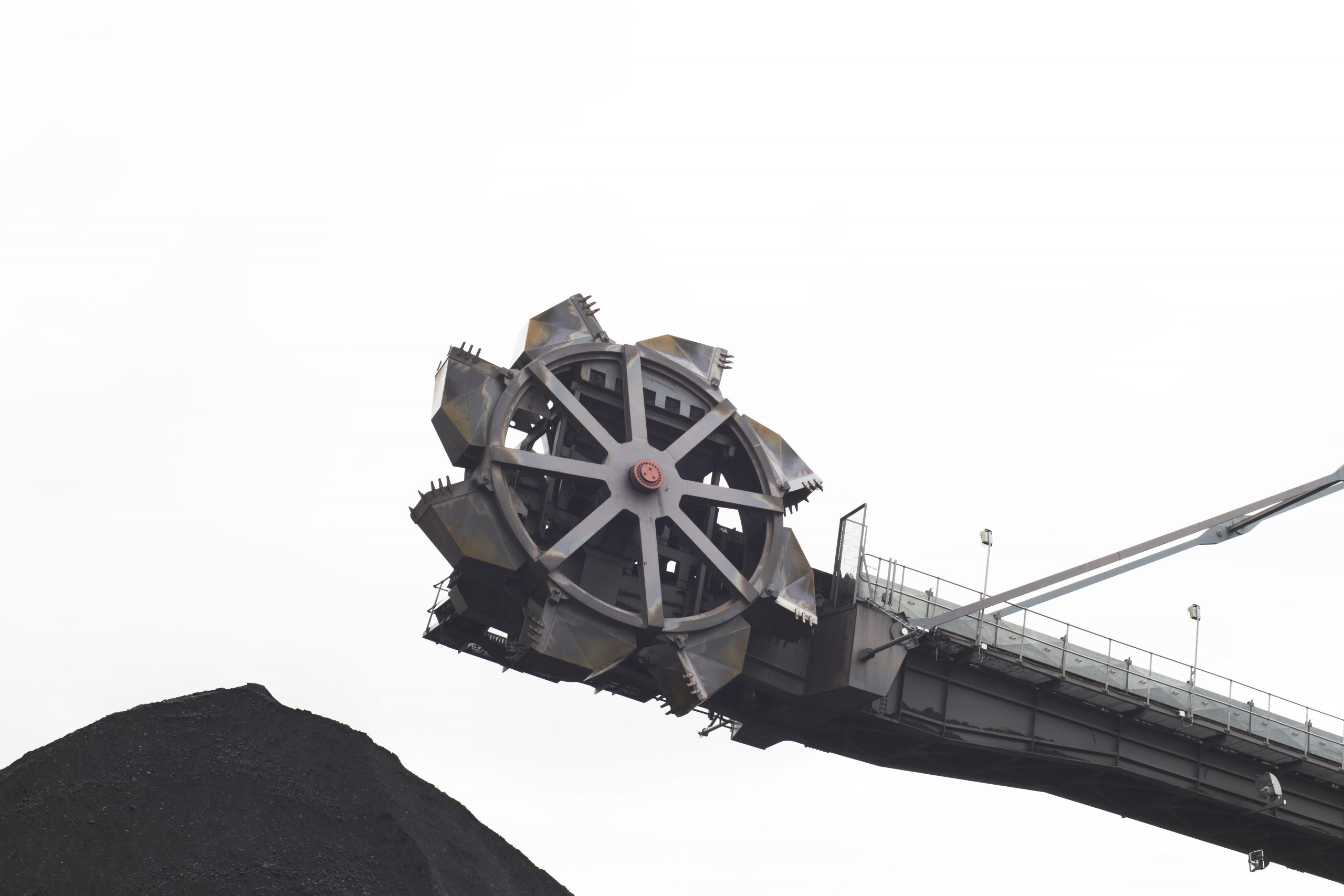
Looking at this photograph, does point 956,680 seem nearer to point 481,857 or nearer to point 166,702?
point 481,857

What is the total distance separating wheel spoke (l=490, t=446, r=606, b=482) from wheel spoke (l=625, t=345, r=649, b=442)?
55.4 inches

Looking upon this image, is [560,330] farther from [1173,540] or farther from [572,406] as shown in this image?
[1173,540]

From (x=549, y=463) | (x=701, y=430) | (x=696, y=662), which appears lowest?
(x=696, y=662)

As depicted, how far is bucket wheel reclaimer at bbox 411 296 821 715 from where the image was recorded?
35031 mm

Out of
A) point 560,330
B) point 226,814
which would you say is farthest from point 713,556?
point 226,814

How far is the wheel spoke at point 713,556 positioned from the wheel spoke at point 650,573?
2.38ft

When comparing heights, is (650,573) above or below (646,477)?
below

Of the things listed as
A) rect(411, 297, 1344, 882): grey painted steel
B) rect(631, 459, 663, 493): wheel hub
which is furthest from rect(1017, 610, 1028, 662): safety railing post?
rect(631, 459, 663, 493): wheel hub

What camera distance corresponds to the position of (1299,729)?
44.3 metres

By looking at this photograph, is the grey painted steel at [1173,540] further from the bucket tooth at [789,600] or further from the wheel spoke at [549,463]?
the wheel spoke at [549,463]

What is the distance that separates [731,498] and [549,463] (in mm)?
4977

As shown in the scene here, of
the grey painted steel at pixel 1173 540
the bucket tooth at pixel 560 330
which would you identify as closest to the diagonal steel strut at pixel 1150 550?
the grey painted steel at pixel 1173 540

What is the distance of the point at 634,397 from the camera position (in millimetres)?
37844

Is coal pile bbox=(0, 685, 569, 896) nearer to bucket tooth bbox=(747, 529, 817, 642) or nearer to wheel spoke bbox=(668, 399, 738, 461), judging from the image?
bucket tooth bbox=(747, 529, 817, 642)
